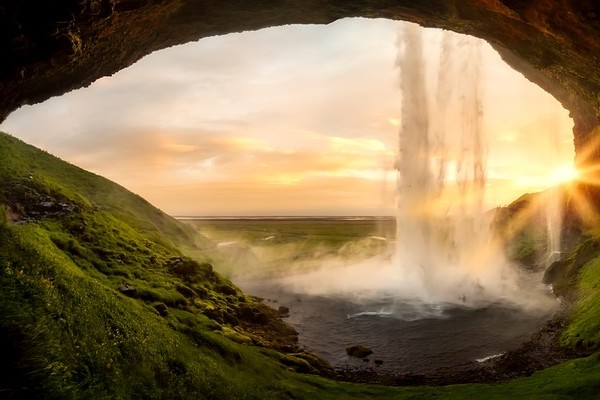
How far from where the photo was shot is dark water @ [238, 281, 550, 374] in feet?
151

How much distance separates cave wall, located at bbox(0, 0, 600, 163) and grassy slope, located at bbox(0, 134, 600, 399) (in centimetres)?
1165

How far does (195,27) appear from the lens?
3453cm

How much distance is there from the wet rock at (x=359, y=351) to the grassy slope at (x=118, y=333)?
1011cm

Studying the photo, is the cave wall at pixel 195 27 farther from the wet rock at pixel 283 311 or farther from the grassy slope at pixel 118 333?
the wet rock at pixel 283 311

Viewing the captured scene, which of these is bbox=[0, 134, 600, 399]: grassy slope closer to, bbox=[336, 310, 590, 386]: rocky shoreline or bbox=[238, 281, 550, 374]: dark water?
bbox=[336, 310, 590, 386]: rocky shoreline

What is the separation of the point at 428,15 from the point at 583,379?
1227 inches

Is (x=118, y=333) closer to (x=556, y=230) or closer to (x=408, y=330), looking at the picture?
(x=408, y=330)

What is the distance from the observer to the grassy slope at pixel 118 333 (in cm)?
1983

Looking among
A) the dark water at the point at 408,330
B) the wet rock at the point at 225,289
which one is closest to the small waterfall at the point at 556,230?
the dark water at the point at 408,330

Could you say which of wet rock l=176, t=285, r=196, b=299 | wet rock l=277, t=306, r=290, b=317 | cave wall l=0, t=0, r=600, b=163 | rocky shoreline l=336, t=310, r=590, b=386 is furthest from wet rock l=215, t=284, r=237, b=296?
cave wall l=0, t=0, r=600, b=163

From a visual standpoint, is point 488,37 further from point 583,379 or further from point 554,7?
point 583,379

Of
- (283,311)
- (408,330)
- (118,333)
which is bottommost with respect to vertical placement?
→ (283,311)

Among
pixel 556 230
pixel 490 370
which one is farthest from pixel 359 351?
pixel 556 230

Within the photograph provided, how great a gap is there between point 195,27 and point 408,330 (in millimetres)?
45333
